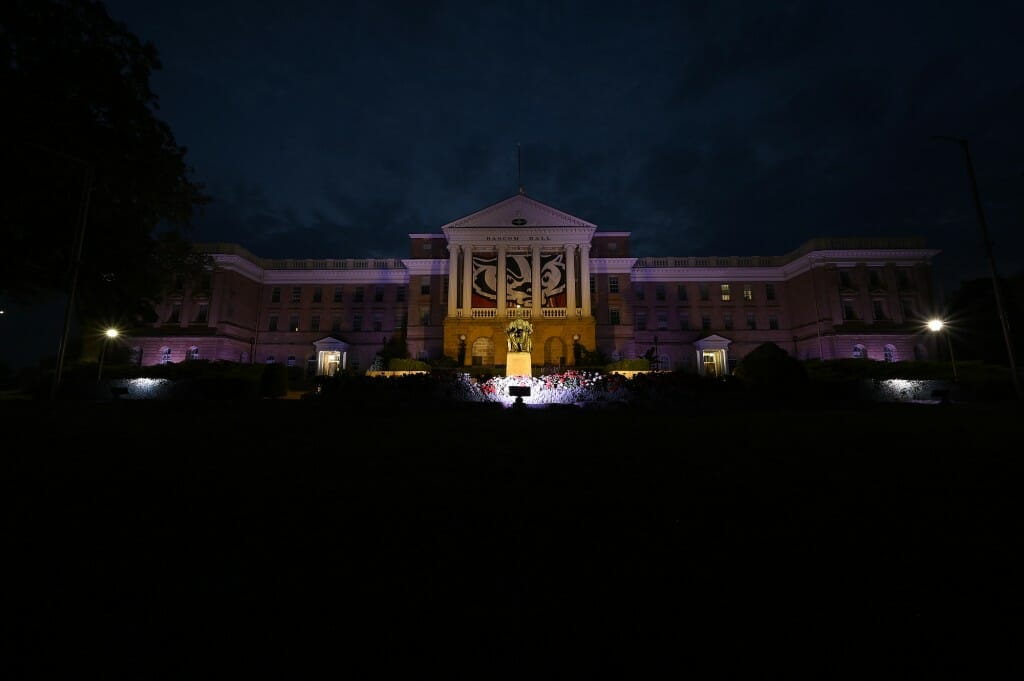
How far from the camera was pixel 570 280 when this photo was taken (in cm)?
4000

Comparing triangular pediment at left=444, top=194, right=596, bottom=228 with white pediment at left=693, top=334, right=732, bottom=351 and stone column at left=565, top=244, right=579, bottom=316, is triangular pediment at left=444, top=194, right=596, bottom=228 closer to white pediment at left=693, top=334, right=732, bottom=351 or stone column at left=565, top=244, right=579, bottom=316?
stone column at left=565, top=244, right=579, bottom=316

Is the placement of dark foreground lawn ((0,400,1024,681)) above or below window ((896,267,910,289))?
below

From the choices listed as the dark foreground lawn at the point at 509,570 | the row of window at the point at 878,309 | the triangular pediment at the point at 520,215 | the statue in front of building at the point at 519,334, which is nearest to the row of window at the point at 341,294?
the triangular pediment at the point at 520,215

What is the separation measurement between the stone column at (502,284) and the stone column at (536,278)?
234 centimetres

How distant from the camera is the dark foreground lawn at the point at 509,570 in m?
1.38

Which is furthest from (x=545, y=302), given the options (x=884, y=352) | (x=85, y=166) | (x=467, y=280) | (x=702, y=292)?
(x=884, y=352)

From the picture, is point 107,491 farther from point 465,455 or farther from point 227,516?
point 465,455

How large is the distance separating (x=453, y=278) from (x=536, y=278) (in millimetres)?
7765

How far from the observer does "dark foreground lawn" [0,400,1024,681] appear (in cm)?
138

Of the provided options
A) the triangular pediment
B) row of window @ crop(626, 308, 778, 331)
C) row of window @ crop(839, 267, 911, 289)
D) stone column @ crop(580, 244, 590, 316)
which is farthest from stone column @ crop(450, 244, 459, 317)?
row of window @ crop(839, 267, 911, 289)

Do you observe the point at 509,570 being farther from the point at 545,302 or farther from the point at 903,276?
the point at 903,276

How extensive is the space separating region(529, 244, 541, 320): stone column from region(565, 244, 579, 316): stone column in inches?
97.6

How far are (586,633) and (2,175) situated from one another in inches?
660

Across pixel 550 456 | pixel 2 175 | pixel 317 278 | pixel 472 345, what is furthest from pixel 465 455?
pixel 317 278
